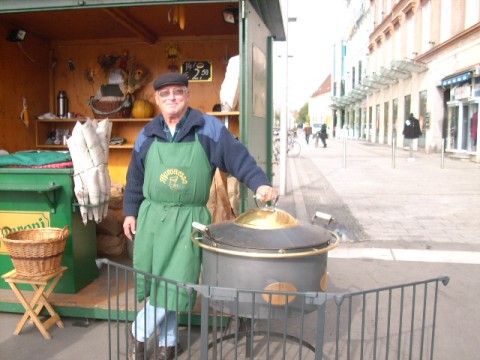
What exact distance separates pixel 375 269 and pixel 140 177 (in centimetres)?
341

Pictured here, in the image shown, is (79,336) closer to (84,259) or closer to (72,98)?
(84,259)

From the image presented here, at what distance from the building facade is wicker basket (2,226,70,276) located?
1450 cm

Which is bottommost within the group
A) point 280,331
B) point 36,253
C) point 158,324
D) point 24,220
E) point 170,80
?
point 280,331

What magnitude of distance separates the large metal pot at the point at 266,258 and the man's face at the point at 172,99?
798mm

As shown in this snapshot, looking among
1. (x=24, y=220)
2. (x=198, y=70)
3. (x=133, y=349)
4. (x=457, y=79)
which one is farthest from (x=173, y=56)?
(x=457, y=79)

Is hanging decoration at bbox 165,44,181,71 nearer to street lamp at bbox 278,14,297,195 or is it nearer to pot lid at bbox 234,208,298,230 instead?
pot lid at bbox 234,208,298,230

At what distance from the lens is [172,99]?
9.61 feet

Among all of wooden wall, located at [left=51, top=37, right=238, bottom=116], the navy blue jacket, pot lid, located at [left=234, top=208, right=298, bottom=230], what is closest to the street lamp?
wooden wall, located at [left=51, top=37, right=238, bottom=116]

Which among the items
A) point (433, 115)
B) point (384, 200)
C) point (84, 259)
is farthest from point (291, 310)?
point (433, 115)

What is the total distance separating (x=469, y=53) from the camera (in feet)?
60.8

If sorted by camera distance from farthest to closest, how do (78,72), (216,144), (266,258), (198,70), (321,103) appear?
(321,103)
(78,72)
(198,70)
(216,144)
(266,258)

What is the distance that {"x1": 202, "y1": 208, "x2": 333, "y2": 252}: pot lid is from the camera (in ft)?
7.63

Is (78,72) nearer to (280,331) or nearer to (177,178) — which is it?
(177,178)

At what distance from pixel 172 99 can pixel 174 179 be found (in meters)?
0.50
